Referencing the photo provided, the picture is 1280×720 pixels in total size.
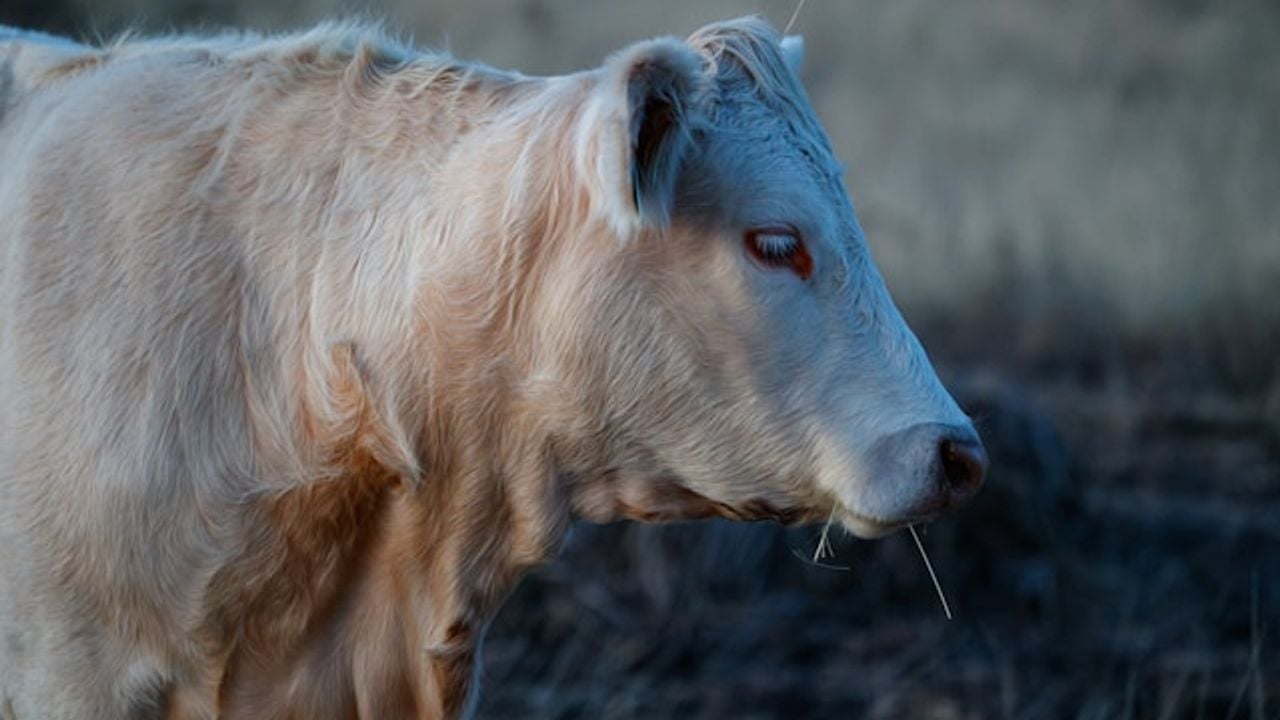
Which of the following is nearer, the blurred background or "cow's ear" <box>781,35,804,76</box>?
"cow's ear" <box>781,35,804,76</box>

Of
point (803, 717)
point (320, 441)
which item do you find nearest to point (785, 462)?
point (320, 441)

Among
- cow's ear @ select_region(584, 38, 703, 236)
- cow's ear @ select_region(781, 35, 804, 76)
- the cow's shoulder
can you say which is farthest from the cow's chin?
the cow's shoulder

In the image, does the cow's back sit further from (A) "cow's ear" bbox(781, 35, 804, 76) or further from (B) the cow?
(A) "cow's ear" bbox(781, 35, 804, 76)

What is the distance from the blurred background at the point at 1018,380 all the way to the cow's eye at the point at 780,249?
1999 mm

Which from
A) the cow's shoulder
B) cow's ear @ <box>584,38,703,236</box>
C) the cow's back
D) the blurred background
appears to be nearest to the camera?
cow's ear @ <box>584,38,703,236</box>

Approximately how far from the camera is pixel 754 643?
18.6 feet

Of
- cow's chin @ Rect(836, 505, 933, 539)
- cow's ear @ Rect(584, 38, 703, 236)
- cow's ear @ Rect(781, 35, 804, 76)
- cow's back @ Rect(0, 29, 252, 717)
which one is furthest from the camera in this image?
cow's ear @ Rect(781, 35, 804, 76)

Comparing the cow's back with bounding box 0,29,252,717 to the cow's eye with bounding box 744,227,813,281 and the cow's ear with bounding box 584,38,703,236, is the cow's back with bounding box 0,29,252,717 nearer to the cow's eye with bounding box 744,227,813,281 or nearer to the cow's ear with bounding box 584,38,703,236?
the cow's ear with bounding box 584,38,703,236

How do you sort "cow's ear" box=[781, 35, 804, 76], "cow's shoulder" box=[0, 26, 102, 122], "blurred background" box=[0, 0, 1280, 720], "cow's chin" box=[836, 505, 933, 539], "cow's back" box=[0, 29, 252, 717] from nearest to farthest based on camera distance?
"cow's chin" box=[836, 505, 933, 539] < "cow's back" box=[0, 29, 252, 717] < "cow's ear" box=[781, 35, 804, 76] < "cow's shoulder" box=[0, 26, 102, 122] < "blurred background" box=[0, 0, 1280, 720]

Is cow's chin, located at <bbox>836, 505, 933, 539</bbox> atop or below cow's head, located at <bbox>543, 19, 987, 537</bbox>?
below

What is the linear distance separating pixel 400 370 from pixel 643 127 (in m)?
0.57

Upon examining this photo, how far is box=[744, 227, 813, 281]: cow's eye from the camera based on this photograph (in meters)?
2.84

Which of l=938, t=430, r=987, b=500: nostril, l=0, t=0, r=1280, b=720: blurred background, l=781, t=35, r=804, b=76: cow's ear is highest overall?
l=781, t=35, r=804, b=76: cow's ear

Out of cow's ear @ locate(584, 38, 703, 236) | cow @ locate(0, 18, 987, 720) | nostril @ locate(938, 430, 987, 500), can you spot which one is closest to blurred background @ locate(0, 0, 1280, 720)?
nostril @ locate(938, 430, 987, 500)
